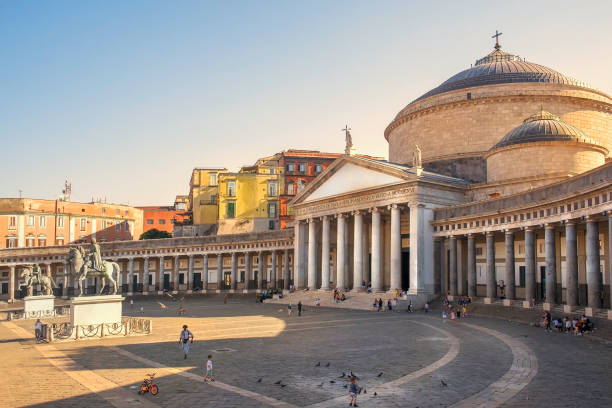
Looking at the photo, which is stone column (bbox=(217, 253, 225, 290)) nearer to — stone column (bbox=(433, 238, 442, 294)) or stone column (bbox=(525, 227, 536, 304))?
stone column (bbox=(433, 238, 442, 294))

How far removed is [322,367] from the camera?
1898 centimetres

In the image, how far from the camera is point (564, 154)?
41.8 metres

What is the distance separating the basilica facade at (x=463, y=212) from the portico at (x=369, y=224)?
0.12 metres

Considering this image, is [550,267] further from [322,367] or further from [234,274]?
[234,274]

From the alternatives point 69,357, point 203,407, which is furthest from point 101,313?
point 203,407

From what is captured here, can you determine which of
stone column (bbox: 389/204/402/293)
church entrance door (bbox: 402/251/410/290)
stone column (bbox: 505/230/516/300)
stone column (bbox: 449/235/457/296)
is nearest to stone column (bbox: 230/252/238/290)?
church entrance door (bbox: 402/251/410/290)

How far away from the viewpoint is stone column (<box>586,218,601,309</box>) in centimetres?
2730

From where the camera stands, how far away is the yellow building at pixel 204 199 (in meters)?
81.6

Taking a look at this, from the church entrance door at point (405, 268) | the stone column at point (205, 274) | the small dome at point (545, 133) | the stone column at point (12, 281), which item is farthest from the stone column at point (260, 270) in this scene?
the stone column at point (12, 281)

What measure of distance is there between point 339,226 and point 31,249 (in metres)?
43.1

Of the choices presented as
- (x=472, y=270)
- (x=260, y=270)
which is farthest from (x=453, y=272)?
(x=260, y=270)

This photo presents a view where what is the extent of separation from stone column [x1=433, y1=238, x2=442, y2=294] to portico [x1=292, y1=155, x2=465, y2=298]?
440 millimetres

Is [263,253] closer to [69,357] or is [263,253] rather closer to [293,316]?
[293,316]

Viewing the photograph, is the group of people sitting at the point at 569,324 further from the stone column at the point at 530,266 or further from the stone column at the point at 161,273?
the stone column at the point at 161,273
